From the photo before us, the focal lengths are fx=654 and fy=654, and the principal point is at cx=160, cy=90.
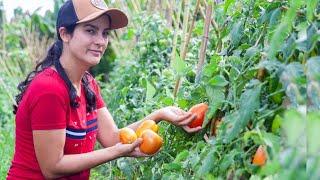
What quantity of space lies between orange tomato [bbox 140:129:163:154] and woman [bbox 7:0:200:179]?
0.02m

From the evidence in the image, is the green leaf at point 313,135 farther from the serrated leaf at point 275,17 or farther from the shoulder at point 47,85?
the shoulder at point 47,85

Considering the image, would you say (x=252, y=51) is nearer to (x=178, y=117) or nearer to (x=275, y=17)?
(x=275, y=17)

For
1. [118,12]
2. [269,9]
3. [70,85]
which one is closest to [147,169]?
[70,85]

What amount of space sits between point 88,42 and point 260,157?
1.02 m

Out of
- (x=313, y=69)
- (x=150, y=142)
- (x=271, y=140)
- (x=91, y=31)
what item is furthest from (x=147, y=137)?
(x=313, y=69)

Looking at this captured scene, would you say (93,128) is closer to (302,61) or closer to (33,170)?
(33,170)

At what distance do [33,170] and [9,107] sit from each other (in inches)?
156

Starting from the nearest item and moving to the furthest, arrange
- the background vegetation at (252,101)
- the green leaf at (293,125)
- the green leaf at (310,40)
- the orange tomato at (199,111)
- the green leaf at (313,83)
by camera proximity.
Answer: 1. the green leaf at (293,125)
2. the background vegetation at (252,101)
3. the green leaf at (313,83)
4. the green leaf at (310,40)
5. the orange tomato at (199,111)

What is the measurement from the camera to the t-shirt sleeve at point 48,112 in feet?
7.11

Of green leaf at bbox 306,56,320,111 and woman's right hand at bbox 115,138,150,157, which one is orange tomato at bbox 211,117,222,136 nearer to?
woman's right hand at bbox 115,138,150,157

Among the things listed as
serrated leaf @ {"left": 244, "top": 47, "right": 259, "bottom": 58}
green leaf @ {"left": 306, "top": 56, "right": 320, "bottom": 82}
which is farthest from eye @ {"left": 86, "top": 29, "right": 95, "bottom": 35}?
green leaf @ {"left": 306, "top": 56, "right": 320, "bottom": 82}

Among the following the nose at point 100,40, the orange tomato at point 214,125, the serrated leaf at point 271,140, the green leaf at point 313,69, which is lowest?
the orange tomato at point 214,125

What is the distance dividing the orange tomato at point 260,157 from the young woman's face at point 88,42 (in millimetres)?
979

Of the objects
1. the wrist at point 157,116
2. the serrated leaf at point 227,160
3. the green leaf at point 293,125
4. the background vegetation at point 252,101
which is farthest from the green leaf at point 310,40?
the wrist at point 157,116
